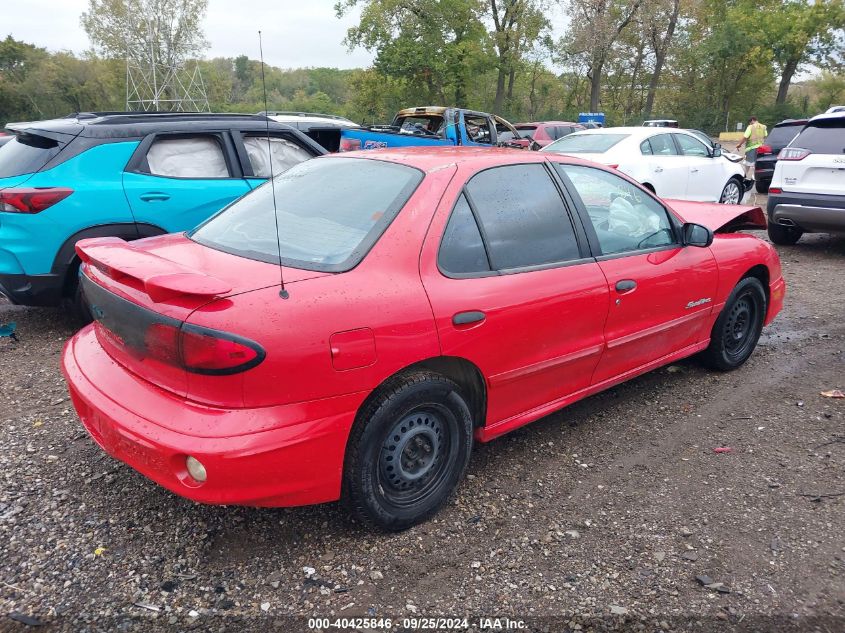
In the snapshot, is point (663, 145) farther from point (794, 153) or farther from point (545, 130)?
point (545, 130)

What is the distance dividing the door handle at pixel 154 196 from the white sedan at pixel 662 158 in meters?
6.07

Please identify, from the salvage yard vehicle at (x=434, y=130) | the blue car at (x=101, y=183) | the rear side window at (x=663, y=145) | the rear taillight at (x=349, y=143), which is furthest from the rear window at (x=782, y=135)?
the blue car at (x=101, y=183)

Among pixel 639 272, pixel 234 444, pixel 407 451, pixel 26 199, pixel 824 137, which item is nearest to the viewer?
pixel 234 444

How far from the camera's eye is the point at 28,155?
4895 mm

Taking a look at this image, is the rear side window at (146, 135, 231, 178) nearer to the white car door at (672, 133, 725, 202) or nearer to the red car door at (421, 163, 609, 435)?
the red car door at (421, 163, 609, 435)

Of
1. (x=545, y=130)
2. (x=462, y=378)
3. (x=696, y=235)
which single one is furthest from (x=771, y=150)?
(x=462, y=378)

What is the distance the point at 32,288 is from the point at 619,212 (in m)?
4.08

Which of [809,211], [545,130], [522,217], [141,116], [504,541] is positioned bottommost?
[504,541]

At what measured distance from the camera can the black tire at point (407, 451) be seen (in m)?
2.57

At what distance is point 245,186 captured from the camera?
564cm

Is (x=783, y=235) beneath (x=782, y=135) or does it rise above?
beneath

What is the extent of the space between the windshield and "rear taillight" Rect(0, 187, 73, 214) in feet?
22.3

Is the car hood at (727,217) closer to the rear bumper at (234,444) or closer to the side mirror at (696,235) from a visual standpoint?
the side mirror at (696,235)

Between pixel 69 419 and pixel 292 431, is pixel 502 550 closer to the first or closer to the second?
pixel 292 431
